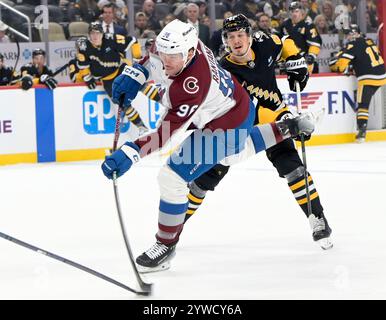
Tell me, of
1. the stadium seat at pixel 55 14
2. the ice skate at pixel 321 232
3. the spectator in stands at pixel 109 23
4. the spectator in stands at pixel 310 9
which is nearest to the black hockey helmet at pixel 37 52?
the stadium seat at pixel 55 14

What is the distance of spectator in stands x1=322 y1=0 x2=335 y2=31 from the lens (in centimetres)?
1275

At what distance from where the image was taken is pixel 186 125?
14.8 feet

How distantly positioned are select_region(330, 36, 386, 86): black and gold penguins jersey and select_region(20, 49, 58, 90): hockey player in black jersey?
121 inches

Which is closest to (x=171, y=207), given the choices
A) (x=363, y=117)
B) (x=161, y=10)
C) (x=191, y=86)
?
(x=191, y=86)

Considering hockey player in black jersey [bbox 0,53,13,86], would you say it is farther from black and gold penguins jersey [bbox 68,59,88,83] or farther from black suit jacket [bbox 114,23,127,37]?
black suit jacket [bbox 114,23,127,37]

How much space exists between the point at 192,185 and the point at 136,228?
0.77 m

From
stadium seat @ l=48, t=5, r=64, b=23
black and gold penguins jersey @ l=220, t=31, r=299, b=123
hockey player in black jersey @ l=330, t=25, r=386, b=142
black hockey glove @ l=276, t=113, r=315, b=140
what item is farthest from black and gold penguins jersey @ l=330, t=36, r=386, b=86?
black hockey glove @ l=276, t=113, r=315, b=140

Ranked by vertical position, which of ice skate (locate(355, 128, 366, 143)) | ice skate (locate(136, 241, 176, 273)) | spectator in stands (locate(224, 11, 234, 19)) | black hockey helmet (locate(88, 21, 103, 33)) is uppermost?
black hockey helmet (locate(88, 21, 103, 33))

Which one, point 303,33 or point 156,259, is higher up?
point 303,33

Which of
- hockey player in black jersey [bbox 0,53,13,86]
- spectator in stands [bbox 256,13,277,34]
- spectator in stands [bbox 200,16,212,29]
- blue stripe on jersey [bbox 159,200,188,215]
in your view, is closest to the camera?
blue stripe on jersey [bbox 159,200,188,215]

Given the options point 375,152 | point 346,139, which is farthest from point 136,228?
point 346,139

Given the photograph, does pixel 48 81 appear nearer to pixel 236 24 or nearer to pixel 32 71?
pixel 32 71

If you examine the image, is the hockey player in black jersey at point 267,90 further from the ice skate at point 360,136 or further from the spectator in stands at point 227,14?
the spectator in stands at point 227,14

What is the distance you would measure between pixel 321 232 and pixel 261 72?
2.99ft
